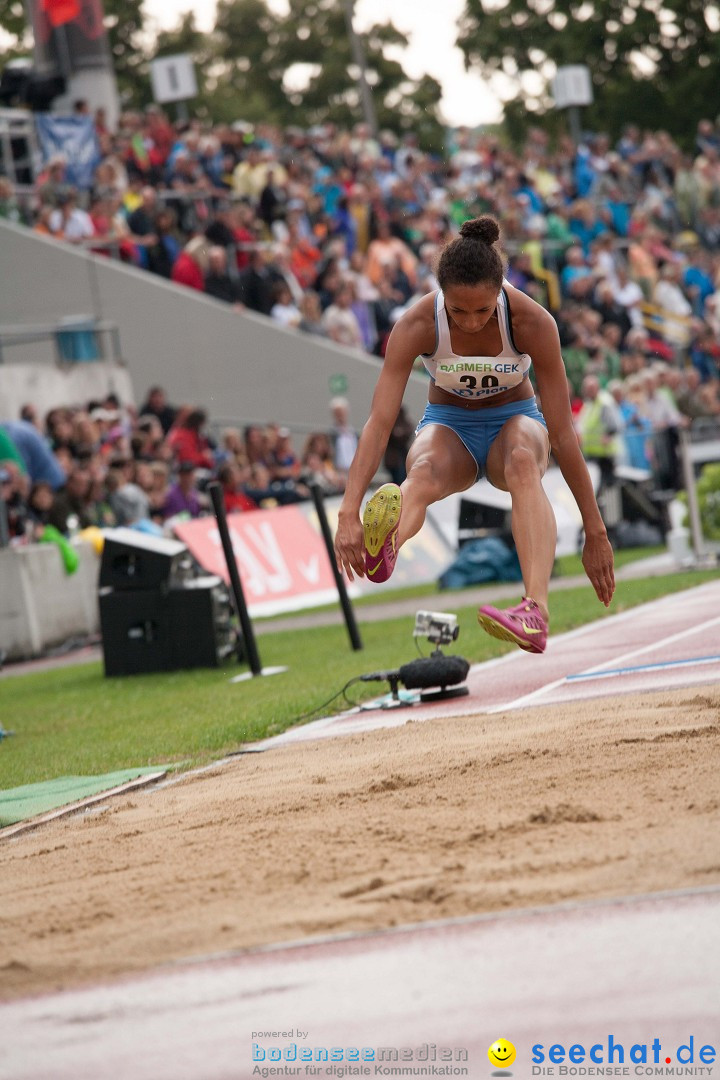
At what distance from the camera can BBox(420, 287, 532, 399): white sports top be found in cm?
645

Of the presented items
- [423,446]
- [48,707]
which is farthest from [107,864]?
[48,707]

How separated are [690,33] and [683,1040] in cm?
4578

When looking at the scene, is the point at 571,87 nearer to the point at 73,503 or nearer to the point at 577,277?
the point at 577,277

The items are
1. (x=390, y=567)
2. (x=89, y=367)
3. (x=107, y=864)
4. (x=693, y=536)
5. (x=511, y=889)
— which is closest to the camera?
(x=511, y=889)

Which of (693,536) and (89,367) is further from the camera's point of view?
(89,367)

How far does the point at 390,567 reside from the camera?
621cm

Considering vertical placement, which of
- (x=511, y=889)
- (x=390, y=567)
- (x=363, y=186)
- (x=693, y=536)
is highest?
(x=363, y=186)

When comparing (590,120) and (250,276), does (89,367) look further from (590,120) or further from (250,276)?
(590,120)

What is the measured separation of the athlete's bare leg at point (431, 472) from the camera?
638cm

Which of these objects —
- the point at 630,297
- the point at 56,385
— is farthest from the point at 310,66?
the point at 56,385

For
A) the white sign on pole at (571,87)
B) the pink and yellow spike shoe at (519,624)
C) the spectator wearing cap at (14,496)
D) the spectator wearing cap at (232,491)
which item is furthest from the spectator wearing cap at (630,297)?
the pink and yellow spike shoe at (519,624)

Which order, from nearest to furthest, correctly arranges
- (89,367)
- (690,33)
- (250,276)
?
(89,367)
(250,276)
(690,33)

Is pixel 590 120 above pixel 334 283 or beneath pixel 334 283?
above

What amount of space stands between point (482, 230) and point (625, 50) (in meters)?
42.6
